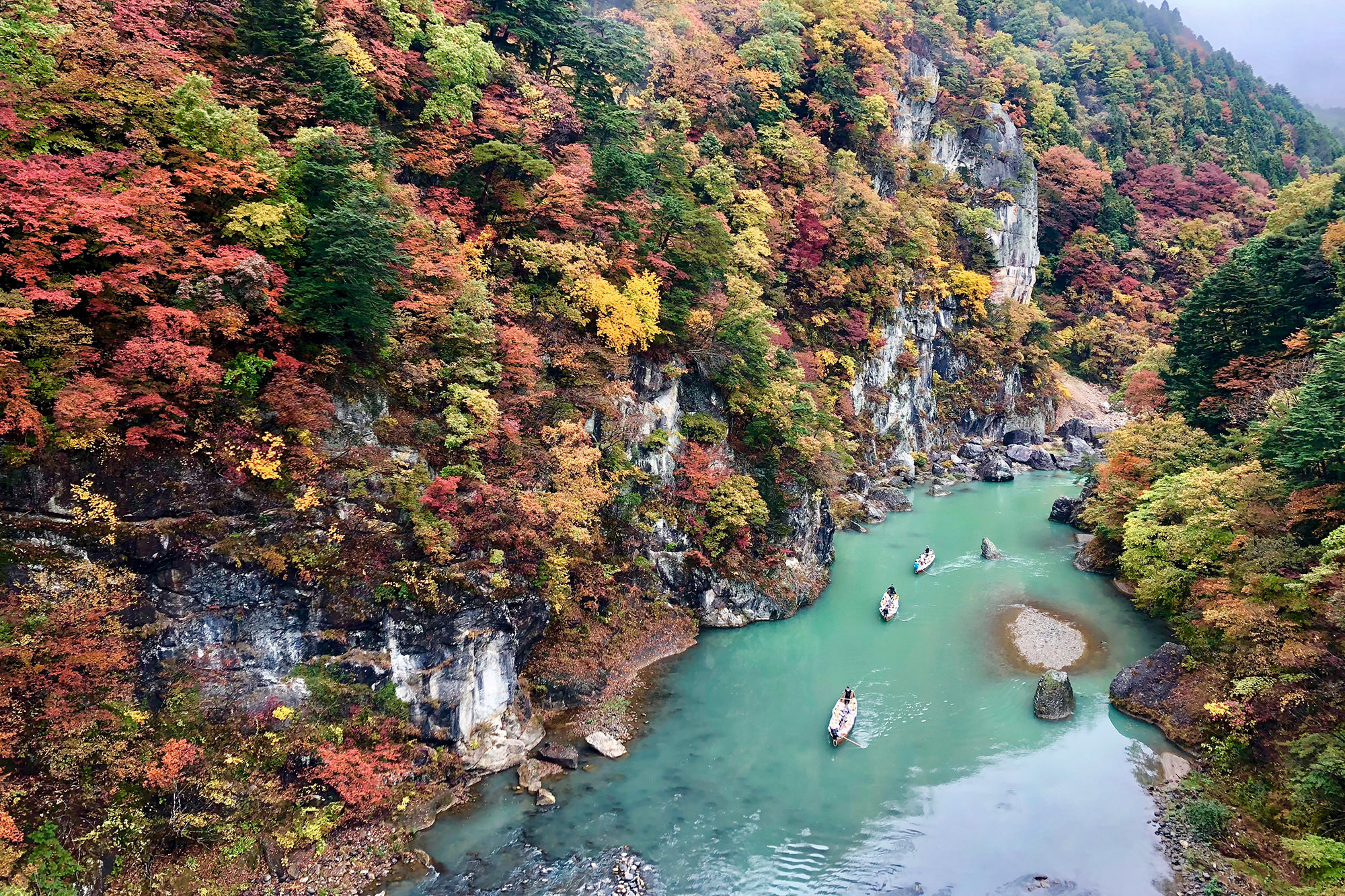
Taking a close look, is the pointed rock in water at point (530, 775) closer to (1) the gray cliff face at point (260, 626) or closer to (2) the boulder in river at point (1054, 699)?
(1) the gray cliff face at point (260, 626)

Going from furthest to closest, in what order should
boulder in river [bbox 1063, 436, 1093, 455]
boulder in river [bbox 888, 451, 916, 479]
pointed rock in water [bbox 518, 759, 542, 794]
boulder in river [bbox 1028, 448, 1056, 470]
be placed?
boulder in river [bbox 1063, 436, 1093, 455]
boulder in river [bbox 1028, 448, 1056, 470]
boulder in river [bbox 888, 451, 916, 479]
pointed rock in water [bbox 518, 759, 542, 794]

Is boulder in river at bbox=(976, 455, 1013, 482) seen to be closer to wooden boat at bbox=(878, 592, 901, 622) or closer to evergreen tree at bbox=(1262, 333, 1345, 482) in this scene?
wooden boat at bbox=(878, 592, 901, 622)

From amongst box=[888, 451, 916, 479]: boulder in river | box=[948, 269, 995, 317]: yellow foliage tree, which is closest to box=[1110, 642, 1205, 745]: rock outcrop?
box=[888, 451, 916, 479]: boulder in river

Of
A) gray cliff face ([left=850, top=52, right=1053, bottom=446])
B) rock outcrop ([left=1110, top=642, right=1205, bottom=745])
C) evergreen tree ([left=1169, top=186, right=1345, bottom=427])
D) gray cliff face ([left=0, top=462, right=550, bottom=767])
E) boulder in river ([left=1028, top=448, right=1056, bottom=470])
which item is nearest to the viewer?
gray cliff face ([left=0, top=462, right=550, bottom=767])

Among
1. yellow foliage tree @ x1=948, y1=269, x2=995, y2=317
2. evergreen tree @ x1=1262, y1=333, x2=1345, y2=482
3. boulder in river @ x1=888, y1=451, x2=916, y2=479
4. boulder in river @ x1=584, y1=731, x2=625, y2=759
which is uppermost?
yellow foliage tree @ x1=948, y1=269, x2=995, y2=317

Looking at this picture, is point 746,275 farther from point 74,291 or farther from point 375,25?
point 74,291

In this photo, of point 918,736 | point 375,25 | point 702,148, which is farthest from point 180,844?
point 702,148

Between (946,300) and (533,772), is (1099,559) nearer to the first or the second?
(946,300)

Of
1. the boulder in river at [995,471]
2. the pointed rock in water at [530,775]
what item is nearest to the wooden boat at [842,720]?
the pointed rock in water at [530,775]

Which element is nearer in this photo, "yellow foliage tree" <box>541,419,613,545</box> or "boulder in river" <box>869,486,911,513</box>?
"yellow foliage tree" <box>541,419,613,545</box>
